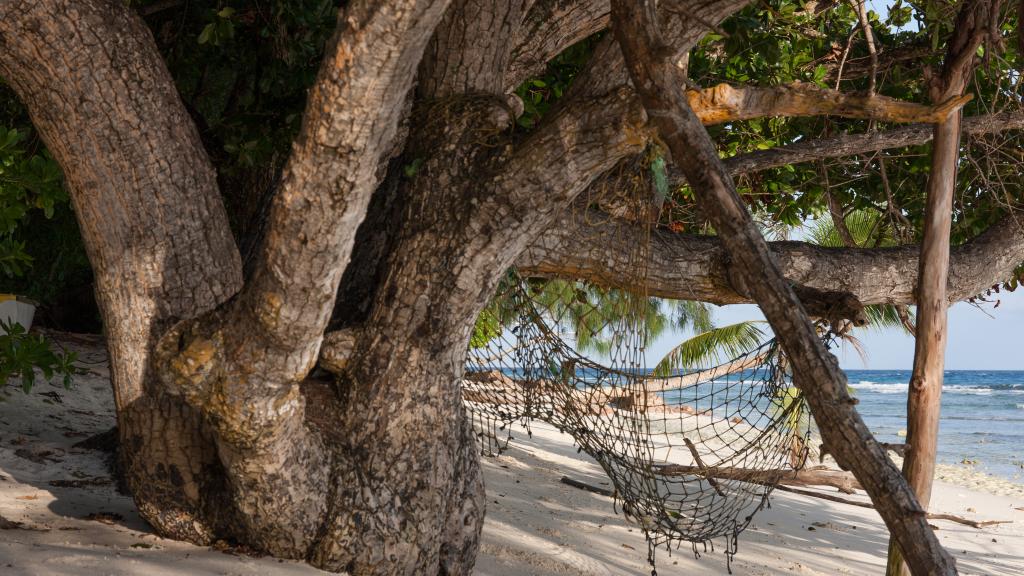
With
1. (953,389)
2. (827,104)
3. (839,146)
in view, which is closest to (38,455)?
(827,104)

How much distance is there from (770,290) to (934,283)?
2.83m

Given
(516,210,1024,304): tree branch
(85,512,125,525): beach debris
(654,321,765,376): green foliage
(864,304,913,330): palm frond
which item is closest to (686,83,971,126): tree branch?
(516,210,1024,304): tree branch

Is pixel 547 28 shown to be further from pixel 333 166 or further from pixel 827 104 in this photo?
pixel 333 166

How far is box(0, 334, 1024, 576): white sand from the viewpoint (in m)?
2.94

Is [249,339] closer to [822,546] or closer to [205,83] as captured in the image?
[205,83]

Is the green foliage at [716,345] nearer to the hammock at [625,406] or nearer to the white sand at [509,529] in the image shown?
the white sand at [509,529]

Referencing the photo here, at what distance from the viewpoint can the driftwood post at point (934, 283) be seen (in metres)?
4.72

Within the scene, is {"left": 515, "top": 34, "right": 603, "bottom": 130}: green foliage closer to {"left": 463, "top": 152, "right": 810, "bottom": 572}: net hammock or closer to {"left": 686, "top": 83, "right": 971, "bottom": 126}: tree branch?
{"left": 463, "top": 152, "right": 810, "bottom": 572}: net hammock

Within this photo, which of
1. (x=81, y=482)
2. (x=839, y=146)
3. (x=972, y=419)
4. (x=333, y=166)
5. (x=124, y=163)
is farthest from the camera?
(x=972, y=419)

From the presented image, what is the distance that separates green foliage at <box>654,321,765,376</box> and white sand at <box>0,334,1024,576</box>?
513 cm

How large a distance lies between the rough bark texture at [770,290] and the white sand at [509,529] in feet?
6.11

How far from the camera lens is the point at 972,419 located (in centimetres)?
2673

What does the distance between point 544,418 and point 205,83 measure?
3119mm

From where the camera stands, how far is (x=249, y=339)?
8.81 ft
